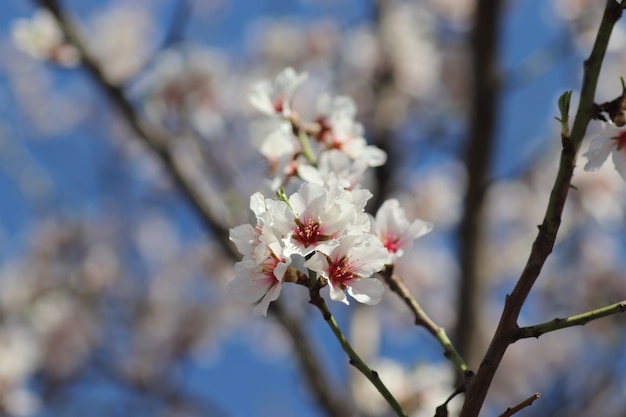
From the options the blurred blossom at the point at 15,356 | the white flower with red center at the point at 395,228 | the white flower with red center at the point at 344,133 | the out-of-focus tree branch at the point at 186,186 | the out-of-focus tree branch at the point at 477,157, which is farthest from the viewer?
the blurred blossom at the point at 15,356

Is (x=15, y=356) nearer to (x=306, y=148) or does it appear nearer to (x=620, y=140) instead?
(x=306, y=148)

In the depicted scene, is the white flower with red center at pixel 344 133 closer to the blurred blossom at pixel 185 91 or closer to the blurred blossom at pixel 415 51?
the blurred blossom at pixel 185 91

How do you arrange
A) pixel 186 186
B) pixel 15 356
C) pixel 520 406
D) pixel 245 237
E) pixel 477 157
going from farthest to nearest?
pixel 15 356
pixel 477 157
pixel 186 186
pixel 245 237
pixel 520 406

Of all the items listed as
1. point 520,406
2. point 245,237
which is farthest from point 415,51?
point 520,406

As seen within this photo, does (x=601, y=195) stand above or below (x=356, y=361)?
above

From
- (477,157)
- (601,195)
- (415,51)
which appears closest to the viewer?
(477,157)

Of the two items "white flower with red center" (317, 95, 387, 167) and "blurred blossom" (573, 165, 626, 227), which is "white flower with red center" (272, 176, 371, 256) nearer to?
"white flower with red center" (317, 95, 387, 167)

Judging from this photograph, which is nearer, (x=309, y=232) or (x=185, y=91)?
(x=309, y=232)

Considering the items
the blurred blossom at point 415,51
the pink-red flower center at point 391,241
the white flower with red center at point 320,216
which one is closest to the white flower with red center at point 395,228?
the pink-red flower center at point 391,241

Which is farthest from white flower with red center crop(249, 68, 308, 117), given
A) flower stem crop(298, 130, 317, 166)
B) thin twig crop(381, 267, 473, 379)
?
thin twig crop(381, 267, 473, 379)
